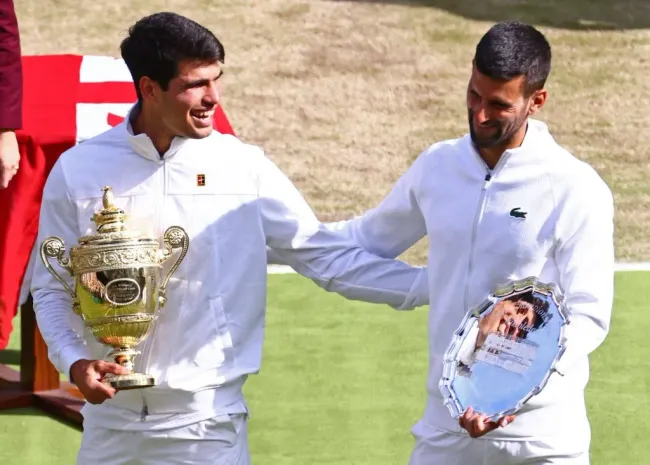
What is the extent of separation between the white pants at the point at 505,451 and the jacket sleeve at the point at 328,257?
48 centimetres

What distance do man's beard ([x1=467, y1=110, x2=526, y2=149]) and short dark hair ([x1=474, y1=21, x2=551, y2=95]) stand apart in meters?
0.09

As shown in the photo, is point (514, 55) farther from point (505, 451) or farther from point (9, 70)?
point (9, 70)

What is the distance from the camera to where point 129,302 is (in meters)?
4.11

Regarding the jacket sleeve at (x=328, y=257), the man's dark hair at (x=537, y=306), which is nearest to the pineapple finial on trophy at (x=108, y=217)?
the jacket sleeve at (x=328, y=257)

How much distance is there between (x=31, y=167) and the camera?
664 centimetres

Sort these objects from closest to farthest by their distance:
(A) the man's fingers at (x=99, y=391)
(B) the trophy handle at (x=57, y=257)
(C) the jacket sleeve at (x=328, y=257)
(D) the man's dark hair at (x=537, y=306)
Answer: (D) the man's dark hair at (x=537, y=306) → (A) the man's fingers at (x=99, y=391) → (B) the trophy handle at (x=57, y=257) → (C) the jacket sleeve at (x=328, y=257)

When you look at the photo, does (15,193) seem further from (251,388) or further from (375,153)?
(375,153)

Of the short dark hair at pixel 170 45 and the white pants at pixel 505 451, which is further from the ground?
the short dark hair at pixel 170 45

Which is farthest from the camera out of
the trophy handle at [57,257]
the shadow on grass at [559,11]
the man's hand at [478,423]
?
the shadow on grass at [559,11]

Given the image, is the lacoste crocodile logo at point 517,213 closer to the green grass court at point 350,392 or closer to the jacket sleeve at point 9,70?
the jacket sleeve at point 9,70

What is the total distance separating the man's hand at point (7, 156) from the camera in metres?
4.45

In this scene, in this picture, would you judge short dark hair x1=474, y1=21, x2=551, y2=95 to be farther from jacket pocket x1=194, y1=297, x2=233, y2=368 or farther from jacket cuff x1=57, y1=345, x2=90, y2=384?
jacket cuff x1=57, y1=345, x2=90, y2=384

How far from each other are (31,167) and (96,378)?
2.75 m

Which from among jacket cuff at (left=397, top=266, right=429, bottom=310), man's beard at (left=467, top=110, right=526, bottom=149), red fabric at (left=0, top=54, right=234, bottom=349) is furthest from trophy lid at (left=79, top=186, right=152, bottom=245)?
red fabric at (left=0, top=54, right=234, bottom=349)
